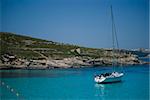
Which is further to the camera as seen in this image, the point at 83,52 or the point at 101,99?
the point at 83,52

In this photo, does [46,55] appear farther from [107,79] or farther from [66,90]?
[66,90]

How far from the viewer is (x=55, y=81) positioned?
1375cm

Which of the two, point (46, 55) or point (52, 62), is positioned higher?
point (46, 55)

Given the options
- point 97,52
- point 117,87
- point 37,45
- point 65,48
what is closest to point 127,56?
point 97,52

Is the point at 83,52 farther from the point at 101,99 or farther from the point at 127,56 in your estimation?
the point at 101,99

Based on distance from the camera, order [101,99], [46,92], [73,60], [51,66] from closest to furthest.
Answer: [101,99]
[46,92]
[51,66]
[73,60]

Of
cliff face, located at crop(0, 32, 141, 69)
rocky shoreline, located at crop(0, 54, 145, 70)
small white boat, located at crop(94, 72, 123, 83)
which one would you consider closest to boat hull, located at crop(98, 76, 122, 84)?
small white boat, located at crop(94, 72, 123, 83)

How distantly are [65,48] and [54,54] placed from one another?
2.87 metres

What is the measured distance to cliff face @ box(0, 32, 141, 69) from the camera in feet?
63.1

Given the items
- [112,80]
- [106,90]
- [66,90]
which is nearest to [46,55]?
[112,80]

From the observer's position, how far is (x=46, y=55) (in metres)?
21.4

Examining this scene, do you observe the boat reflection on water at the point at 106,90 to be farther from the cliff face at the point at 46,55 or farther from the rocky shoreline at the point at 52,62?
the rocky shoreline at the point at 52,62

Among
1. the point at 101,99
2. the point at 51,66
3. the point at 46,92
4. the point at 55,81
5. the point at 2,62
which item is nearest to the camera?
the point at 101,99

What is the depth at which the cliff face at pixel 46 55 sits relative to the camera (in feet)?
63.1
